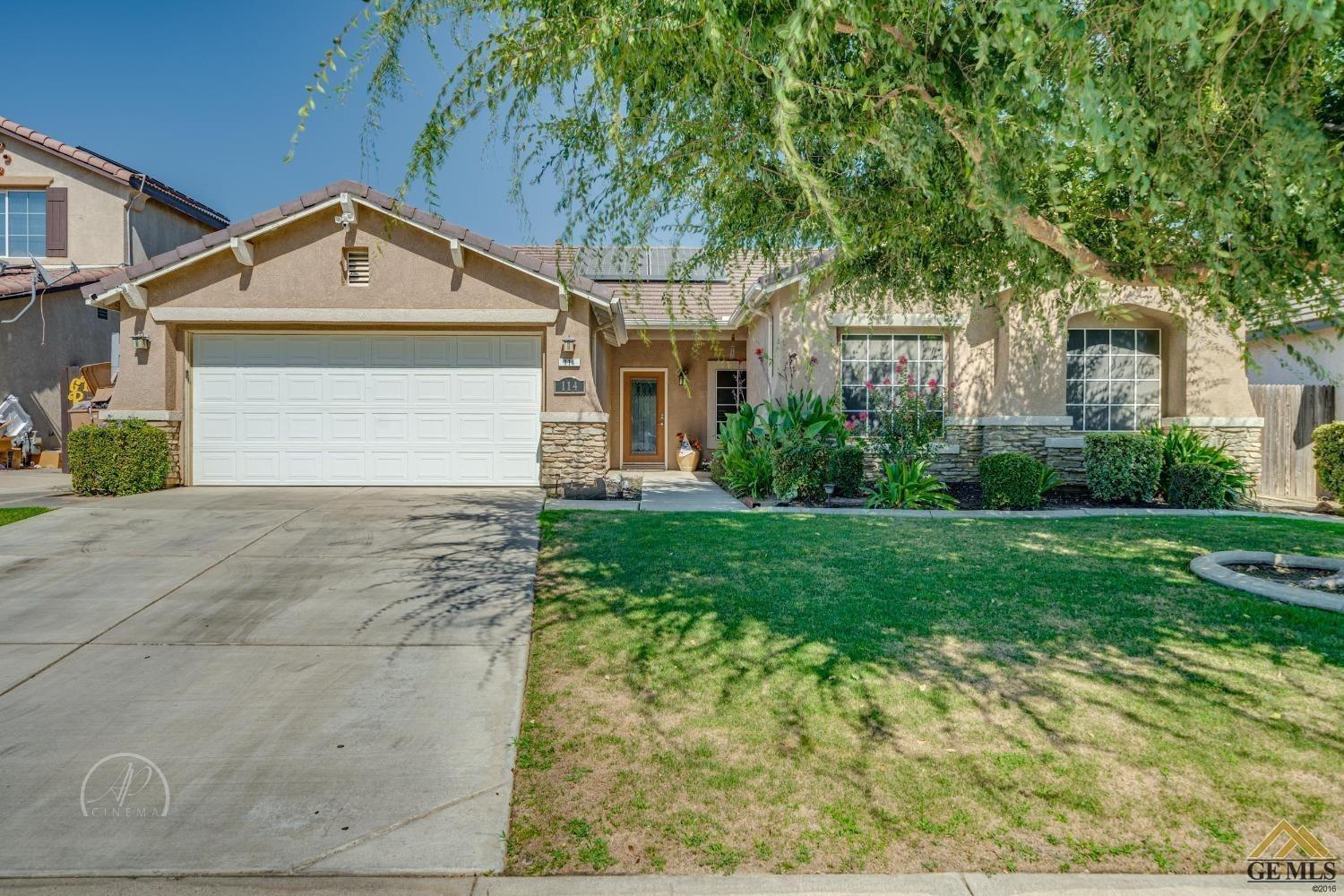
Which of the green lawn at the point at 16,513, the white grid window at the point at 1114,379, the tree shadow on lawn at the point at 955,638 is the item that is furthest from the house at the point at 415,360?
the tree shadow on lawn at the point at 955,638

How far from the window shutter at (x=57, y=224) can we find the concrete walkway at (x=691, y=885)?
57.5 feet

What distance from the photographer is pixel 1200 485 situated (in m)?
10.6

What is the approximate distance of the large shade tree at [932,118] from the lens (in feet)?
10.1

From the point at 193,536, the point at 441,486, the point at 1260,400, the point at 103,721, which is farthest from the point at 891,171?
the point at 1260,400

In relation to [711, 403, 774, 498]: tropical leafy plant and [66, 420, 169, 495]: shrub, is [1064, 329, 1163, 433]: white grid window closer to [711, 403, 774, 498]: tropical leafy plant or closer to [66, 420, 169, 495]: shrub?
[711, 403, 774, 498]: tropical leafy plant

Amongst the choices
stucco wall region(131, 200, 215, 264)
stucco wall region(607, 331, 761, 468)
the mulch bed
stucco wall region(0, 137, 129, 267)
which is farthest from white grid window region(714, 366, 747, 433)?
stucco wall region(0, 137, 129, 267)

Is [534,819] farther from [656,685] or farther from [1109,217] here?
[1109,217]

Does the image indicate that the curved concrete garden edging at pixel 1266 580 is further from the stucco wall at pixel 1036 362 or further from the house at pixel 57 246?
the house at pixel 57 246

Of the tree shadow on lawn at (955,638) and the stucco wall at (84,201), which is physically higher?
the stucco wall at (84,201)

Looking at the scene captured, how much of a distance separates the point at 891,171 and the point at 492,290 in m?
7.45

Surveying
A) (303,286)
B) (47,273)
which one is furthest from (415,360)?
(47,273)

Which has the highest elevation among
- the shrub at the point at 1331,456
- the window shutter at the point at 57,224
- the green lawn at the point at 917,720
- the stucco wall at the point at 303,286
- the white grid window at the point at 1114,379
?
the window shutter at the point at 57,224

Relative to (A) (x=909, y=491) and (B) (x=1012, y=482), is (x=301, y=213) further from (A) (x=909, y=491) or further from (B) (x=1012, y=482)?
(B) (x=1012, y=482)

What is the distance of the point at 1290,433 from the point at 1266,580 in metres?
8.02
